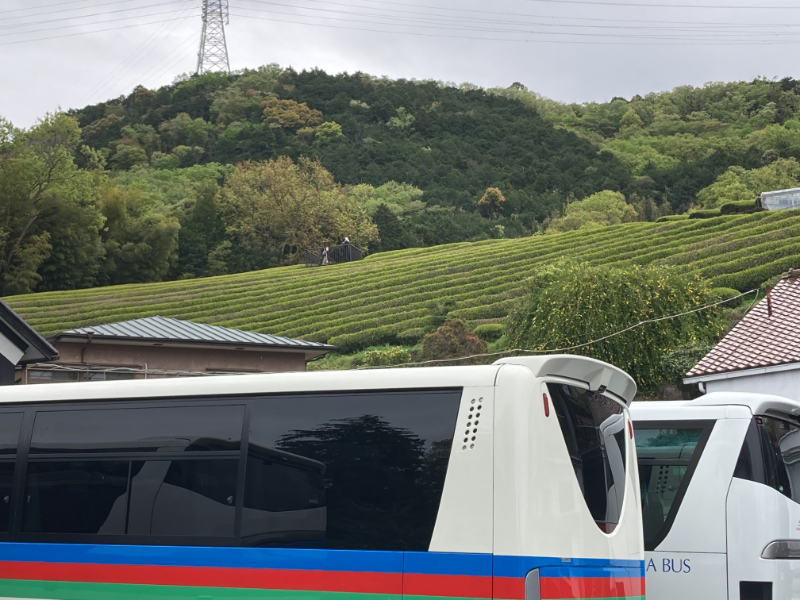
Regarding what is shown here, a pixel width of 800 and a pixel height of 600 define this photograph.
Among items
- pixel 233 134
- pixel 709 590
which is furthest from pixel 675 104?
pixel 709 590

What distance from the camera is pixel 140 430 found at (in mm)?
5594

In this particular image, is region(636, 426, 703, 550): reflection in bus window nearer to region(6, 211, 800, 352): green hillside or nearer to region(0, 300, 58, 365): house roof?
region(0, 300, 58, 365): house roof

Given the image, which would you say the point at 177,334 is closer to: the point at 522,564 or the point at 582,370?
the point at 582,370

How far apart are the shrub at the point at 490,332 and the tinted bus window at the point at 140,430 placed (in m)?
A: 34.6

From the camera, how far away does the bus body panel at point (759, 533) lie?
22.2ft

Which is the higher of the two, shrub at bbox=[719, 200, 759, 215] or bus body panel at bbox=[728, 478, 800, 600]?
shrub at bbox=[719, 200, 759, 215]

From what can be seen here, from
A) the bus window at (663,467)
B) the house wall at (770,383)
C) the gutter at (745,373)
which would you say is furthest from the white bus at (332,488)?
the house wall at (770,383)

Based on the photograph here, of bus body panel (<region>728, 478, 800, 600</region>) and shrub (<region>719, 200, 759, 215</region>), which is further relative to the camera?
shrub (<region>719, 200, 759, 215</region>)

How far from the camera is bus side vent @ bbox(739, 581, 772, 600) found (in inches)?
267

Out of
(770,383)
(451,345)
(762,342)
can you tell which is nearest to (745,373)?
(770,383)

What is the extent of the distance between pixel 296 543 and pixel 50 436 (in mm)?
2180

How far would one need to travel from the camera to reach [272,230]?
275 feet

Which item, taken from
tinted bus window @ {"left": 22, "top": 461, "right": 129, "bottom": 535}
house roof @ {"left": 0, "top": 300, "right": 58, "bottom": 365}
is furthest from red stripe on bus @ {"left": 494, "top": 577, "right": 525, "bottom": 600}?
house roof @ {"left": 0, "top": 300, "right": 58, "bottom": 365}

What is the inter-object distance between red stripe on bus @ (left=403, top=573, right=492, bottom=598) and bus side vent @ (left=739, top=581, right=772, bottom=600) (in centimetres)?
348
